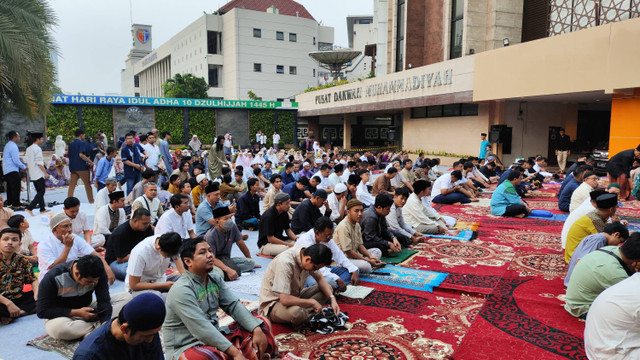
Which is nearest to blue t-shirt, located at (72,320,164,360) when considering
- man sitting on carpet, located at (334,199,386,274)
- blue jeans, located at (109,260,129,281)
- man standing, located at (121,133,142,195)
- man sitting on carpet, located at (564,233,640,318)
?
blue jeans, located at (109,260,129,281)

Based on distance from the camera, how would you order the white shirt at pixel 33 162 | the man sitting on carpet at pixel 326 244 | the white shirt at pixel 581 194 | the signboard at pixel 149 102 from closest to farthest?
the man sitting on carpet at pixel 326 244, the white shirt at pixel 581 194, the white shirt at pixel 33 162, the signboard at pixel 149 102

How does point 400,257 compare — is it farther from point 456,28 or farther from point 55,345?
point 456,28

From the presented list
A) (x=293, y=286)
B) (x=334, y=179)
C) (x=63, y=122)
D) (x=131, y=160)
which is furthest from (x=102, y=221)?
(x=63, y=122)

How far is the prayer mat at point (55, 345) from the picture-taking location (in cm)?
321

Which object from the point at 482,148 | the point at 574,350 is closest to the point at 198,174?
the point at 574,350

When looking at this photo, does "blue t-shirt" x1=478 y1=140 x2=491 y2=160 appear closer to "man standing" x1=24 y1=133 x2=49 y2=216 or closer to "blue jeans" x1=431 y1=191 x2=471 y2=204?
"blue jeans" x1=431 y1=191 x2=471 y2=204

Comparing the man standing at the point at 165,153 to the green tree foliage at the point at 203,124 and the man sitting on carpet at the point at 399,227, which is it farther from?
the green tree foliage at the point at 203,124

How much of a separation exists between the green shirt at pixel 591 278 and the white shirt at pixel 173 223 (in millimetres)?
3945

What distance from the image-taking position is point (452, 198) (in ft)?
31.2

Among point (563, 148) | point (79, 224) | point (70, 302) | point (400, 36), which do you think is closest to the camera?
point (70, 302)

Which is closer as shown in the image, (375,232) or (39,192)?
(375,232)

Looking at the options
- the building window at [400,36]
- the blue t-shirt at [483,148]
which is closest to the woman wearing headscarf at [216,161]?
the blue t-shirt at [483,148]

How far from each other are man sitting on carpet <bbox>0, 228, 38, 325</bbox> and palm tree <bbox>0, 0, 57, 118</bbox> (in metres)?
5.21

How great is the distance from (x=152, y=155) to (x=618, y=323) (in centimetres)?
777
